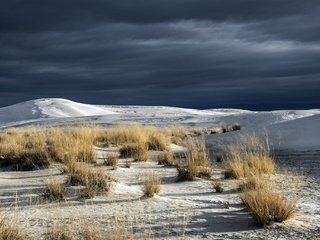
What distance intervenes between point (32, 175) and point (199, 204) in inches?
175

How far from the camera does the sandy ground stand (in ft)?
20.9

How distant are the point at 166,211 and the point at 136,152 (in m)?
8.19

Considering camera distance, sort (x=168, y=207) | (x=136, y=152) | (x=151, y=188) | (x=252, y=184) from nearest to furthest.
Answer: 1. (x=168, y=207)
2. (x=151, y=188)
3. (x=252, y=184)
4. (x=136, y=152)

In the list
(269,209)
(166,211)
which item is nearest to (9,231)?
(166,211)

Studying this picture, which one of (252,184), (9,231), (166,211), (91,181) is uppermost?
(91,181)

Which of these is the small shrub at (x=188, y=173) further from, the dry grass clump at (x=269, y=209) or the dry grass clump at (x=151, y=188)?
the dry grass clump at (x=269, y=209)

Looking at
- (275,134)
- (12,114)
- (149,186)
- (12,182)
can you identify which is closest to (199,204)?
(149,186)

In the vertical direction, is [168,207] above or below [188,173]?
below

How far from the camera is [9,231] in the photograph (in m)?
5.54

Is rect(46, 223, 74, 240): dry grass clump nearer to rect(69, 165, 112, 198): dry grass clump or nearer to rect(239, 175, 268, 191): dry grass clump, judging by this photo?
rect(69, 165, 112, 198): dry grass clump

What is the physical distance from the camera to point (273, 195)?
22.9 feet

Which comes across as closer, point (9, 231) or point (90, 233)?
point (90, 233)

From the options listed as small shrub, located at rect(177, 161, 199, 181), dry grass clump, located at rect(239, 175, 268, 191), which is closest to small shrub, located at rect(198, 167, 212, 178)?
small shrub, located at rect(177, 161, 199, 181)

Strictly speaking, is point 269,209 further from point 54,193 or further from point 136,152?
point 136,152
